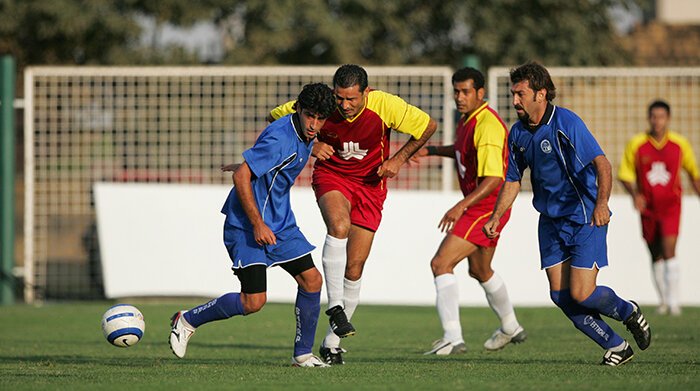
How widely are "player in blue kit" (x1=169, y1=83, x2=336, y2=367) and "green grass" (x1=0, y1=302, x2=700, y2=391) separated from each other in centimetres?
40

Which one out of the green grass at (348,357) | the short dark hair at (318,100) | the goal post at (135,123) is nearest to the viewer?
the green grass at (348,357)

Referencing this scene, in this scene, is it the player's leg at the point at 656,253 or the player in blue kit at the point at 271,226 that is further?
the player's leg at the point at 656,253

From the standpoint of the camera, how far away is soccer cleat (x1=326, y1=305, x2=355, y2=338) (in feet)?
27.8

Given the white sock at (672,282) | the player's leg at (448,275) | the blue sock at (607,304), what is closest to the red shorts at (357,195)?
the player's leg at (448,275)

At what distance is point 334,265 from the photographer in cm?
969

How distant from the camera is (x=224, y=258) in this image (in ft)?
50.4

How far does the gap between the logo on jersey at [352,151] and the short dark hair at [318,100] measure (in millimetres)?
1562

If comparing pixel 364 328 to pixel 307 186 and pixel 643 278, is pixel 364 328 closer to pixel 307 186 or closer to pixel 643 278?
pixel 307 186

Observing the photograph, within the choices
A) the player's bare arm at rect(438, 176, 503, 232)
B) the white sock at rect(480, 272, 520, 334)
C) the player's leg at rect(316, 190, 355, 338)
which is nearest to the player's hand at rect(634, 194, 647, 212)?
the white sock at rect(480, 272, 520, 334)

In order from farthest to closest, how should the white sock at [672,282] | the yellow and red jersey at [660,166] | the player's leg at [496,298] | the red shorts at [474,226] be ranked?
the yellow and red jersey at [660,166] → the white sock at [672,282] → the player's leg at [496,298] → the red shorts at [474,226]

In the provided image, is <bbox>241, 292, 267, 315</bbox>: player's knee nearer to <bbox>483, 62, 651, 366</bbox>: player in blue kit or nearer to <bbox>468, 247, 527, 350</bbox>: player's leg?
<bbox>483, 62, 651, 366</bbox>: player in blue kit

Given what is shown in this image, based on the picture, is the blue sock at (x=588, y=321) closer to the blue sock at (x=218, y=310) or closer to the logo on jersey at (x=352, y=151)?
the logo on jersey at (x=352, y=151)

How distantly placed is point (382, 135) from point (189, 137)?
662 cm

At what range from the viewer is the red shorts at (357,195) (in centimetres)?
984
